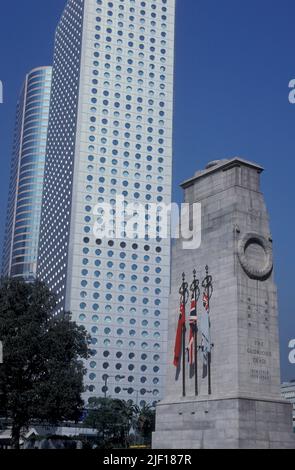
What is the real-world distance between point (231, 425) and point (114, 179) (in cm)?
9456

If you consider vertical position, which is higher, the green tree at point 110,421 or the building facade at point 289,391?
the building facade at point 289,391

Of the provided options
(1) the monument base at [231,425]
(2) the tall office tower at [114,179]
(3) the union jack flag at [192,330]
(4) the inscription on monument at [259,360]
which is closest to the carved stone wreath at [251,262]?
(4) the inscription on monument at [259,360]

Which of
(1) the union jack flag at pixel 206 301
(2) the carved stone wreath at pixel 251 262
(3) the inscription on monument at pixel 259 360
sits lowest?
(3) the inscription on monument at pixel 259 360

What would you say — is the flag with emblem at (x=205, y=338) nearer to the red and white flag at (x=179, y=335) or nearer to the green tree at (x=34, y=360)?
the red and white flag at (x=179, y=335)

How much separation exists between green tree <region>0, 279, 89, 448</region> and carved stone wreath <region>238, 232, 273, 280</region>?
21.9m

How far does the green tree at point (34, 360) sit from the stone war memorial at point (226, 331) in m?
15.1

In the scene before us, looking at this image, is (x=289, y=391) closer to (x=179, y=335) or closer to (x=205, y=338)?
(x=179, y=335)

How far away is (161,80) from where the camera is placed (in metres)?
135

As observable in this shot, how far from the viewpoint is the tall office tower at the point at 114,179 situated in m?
117

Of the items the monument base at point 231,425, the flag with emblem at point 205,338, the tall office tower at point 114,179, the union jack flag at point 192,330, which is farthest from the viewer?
the tall office tower at point 114,179

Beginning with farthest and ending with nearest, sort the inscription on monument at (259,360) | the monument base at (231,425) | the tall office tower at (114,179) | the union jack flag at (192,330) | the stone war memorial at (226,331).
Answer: the tall office tower at (114,179) → the union jack flag at (192,330) → the inscription on monument at (259,360) → the stone war memorial at (226,331) → the monument base at (231,425)

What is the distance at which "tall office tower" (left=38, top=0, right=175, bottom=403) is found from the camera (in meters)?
117

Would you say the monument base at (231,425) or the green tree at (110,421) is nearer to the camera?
the monument base at (231,425)

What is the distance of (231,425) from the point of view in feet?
112
